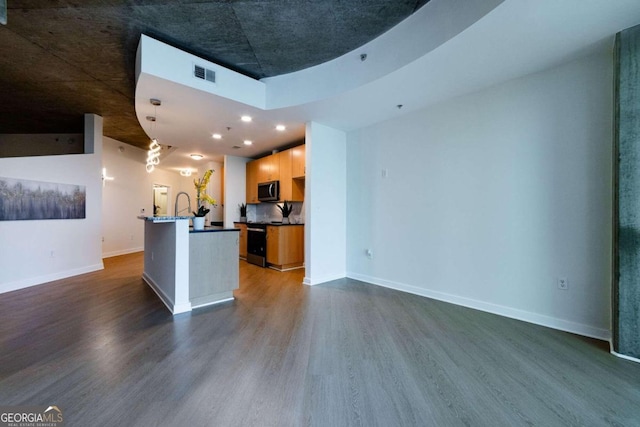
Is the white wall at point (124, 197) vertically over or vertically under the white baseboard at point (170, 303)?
over

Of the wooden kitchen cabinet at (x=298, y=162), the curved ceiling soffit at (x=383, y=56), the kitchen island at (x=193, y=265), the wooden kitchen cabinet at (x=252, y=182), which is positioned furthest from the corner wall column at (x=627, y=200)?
the wooden kitchen cabinet at (x=252, y=182)

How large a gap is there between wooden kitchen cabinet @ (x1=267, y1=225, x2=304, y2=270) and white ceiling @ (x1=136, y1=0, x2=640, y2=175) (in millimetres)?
1777

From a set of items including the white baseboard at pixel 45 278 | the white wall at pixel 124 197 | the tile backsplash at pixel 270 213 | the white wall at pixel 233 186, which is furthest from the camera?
the white wall at pixel 124 197

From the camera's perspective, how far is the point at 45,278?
13.5 feet

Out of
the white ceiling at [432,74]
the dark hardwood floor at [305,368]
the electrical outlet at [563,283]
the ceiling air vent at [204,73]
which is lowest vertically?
the dark hardwood floor at [305,368]

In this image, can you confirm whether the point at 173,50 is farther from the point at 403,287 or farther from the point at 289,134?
the point at 403,287

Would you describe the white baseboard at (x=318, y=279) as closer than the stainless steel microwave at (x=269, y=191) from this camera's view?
Yes

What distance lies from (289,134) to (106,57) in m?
2.60

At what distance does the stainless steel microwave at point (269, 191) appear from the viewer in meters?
5.44

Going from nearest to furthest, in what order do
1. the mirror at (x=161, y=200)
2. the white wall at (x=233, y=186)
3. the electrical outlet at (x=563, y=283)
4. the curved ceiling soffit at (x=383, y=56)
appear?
the curved ceiling soffit at (x=383, y=56) < the electrical outlet at (x=563, y=283) < the white wall at (x=233, y=186) < the mirror at (x=161, y=200)

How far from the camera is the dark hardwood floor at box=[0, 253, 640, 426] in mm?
1431

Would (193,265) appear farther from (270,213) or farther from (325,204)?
(270,213)

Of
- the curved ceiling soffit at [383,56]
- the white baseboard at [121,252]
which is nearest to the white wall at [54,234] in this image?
the white baseboard at [121,252]

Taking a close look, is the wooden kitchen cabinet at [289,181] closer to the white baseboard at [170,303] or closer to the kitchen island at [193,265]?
the kitchen island at [193,265]
